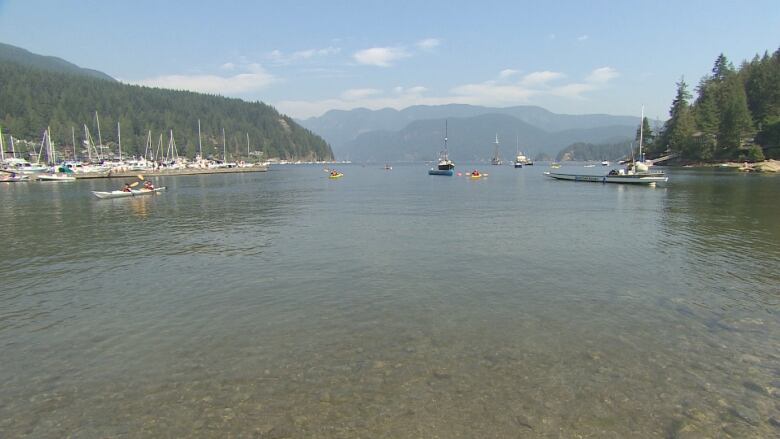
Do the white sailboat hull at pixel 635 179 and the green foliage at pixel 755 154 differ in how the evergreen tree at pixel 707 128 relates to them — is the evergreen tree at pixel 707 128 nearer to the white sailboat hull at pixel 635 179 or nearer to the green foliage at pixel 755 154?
the green foliage at pixel 755 154

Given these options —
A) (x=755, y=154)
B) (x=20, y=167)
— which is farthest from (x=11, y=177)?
(x=755, y=154)

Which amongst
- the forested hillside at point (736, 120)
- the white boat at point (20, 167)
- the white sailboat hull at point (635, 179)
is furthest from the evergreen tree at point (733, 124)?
the white boat at point (20, 167)

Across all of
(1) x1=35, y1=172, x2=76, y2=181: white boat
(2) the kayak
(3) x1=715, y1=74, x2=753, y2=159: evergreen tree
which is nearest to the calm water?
(2) the kayak

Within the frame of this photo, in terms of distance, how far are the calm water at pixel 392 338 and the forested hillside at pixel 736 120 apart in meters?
140

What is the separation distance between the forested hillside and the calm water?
459 feet

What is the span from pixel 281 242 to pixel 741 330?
88.2 feet

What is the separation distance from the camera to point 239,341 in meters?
14.6

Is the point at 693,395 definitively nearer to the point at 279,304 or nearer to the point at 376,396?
the point at 376,396

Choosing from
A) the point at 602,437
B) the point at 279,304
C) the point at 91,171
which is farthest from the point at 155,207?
the point at 91,171

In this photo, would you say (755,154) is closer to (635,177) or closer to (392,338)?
(635,177)

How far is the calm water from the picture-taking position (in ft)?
33.6

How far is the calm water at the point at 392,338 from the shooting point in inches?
403

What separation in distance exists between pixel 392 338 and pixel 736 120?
169908mm

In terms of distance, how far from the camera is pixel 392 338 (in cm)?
1470
